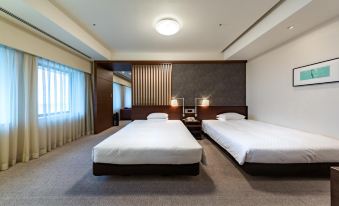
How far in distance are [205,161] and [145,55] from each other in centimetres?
356

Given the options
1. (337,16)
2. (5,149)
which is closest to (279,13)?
(337,16)

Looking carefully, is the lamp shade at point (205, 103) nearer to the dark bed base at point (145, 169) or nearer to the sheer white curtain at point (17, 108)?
the dark bed base at point (145, 169)

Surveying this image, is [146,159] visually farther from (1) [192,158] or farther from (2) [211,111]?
(2) [211,111]

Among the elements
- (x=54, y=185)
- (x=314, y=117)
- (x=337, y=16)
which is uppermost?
(x=337, y=16)

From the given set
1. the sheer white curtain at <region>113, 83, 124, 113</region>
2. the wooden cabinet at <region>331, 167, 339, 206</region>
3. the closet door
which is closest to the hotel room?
the wooden cabinet at <region>331, 167, 339, 206</region>

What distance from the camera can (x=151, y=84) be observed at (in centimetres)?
551

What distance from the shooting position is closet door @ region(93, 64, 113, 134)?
221 inches

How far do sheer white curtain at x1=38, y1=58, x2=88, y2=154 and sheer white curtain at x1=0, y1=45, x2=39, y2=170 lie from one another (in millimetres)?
301

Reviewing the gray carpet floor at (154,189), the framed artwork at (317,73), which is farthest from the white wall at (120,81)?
the framed artwork at (317,73)

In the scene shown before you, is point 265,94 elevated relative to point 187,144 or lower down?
elevated

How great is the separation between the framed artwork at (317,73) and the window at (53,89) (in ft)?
16.1

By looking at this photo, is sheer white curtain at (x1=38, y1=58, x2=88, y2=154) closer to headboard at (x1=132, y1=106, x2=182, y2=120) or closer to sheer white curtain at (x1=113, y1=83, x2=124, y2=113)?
headboard at (x1=132, y1=106, x2=182, y2=120)

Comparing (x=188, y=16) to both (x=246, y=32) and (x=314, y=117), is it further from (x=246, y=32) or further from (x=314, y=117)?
(x=314, y=117)

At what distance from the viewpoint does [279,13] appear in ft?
9.23
